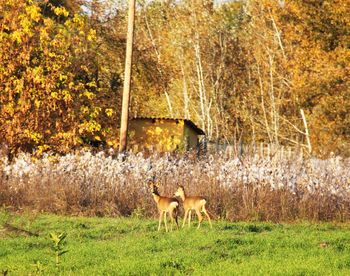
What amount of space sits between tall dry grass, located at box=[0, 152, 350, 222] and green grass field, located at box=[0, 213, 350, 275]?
2485 millimetres

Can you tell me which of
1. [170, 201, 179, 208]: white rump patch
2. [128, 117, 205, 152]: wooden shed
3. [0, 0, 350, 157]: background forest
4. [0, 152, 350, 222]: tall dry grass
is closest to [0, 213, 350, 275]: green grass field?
[170, 201, 179, 208]: white rump patch

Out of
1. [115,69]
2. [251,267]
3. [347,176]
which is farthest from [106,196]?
[115,69]

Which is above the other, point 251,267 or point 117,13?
point 117,13

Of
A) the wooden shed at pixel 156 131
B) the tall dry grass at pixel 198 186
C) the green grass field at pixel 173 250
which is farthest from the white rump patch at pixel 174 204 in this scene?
the wooden shed at pixel 156 131

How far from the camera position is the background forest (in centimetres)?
2841

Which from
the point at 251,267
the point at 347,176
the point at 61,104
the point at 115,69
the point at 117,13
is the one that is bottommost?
the point at 251,267

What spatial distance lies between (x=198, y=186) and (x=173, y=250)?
8.08 meters

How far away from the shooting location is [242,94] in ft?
168

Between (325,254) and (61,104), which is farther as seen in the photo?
(61,104)

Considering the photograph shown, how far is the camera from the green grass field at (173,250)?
10.8m

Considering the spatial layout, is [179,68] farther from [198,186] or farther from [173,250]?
[173,250]

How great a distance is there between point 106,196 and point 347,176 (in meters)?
6.10

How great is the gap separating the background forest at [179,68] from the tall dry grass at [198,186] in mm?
4957

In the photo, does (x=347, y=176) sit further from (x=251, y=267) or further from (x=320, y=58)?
(x=320, y=58)
